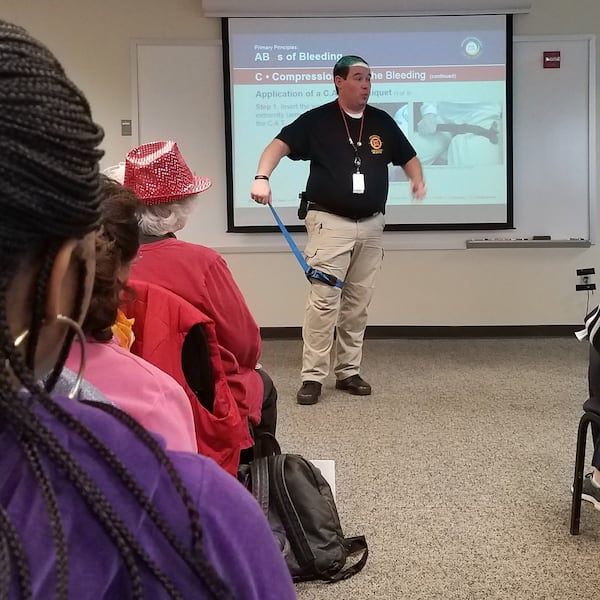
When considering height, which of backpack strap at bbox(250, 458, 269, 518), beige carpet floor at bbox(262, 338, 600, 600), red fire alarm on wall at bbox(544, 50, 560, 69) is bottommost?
beige carpet floor at bbox(262, 338, 600, 600)

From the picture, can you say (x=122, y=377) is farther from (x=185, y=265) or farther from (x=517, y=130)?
(x=517, y=130)

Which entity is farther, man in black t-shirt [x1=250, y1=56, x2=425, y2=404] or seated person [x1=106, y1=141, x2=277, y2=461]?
man in black t-shirt [x1=250, y1=56, x2=425, y2=404]

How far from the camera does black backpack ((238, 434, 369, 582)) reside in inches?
70.7

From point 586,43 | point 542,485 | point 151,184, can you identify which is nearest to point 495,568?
point 542,485

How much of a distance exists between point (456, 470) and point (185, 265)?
1354 millimetres

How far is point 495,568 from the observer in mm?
1835

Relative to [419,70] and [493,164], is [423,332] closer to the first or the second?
[493,164]

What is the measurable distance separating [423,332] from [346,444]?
7.32 ft

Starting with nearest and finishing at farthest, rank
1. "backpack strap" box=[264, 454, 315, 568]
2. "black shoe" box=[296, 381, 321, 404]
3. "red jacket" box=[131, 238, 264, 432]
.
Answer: "red jacket" box=[131, 238, 264, 432] < "backpack strap" box=[264, 454, 315, 568] < "black shoe" box=[296, 381, 321, 404]

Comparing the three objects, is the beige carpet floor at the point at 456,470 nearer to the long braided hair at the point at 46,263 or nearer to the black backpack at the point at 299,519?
the black backpack at the point at 299,519

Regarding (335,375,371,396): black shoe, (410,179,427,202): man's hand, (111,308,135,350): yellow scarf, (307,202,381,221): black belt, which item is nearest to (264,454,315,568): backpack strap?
(111,308,135,350): yellow scarf

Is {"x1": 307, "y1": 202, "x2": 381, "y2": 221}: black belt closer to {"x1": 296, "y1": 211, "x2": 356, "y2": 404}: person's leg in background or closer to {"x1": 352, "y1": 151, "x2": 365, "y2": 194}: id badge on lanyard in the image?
{"x1": 296, "y1": 211, "x2": 356, "y2": 404}: person's leg in background

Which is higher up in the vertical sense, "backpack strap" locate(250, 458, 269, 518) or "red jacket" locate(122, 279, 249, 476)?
"red jacket" locate(122, 279, 249, 476)

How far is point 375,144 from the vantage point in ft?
11.7
